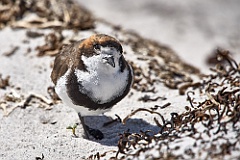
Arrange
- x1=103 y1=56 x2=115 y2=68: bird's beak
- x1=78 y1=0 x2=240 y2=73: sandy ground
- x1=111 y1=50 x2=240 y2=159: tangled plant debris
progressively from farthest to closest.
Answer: x1=78 y1=0 x2=240 y2=73: sandy ground, x1=103 y1=56 x2=115 y2=68: bird's beak, x1=111 y1=50 x2=240 y2=159: tangled plant debris

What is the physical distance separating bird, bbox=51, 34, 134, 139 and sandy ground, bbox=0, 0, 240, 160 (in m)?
0.37

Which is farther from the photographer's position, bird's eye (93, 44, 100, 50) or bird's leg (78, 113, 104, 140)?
bird's leg (78, 113, 104, 140)

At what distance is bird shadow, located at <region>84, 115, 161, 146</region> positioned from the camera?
4774 mm

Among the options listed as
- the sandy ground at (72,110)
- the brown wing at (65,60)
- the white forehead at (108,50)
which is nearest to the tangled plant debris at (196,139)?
the sandy ground at (72,110)

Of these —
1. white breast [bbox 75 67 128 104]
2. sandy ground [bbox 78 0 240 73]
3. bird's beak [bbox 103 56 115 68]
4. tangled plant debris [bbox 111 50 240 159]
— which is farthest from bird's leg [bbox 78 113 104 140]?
sandy ground [bbox 78 0 240 73]

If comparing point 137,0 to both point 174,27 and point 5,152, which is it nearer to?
point 174,27

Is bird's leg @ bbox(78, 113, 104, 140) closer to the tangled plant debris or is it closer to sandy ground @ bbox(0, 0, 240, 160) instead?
sandy ground @ bbox(0, 0, 240, 160)

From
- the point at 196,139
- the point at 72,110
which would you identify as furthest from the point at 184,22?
the point at 196,139

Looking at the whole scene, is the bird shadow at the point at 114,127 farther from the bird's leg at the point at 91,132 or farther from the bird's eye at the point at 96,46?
the bird's eye at the point at 96,46

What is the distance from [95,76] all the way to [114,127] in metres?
0.75

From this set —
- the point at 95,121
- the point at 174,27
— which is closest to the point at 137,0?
the point at 174,27

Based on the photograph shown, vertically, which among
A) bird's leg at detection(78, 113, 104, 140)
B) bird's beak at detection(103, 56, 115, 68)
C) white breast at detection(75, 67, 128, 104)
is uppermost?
bird's beak at detection(103, 56, 115, 68)

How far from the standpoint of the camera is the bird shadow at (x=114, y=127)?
15.7 ft

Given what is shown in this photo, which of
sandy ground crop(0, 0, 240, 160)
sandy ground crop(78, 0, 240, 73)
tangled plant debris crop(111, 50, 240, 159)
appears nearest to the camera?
tangled plant debris crop(111, 50, 240, 159)
